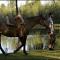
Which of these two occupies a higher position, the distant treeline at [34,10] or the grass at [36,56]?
the distant treeline at [34,10]

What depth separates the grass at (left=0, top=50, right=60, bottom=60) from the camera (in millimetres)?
4457

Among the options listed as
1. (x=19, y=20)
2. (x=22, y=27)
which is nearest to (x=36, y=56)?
(x=22, y=27)

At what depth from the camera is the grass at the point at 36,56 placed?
4.46m

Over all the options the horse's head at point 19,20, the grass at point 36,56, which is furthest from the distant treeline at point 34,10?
the grass at point 36,56

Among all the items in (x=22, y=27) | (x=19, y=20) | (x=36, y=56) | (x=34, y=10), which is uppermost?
(x=34, y=10)

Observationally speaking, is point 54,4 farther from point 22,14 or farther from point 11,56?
point 11,56

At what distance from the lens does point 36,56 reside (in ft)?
14.7

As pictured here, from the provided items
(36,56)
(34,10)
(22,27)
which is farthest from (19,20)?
(36,56)

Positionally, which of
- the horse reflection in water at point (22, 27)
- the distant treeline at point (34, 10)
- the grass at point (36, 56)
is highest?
the distant treeline at point (34, 10)

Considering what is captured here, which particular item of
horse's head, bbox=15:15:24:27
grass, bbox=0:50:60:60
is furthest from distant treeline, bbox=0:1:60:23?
grass, bbox=0:50:60:60

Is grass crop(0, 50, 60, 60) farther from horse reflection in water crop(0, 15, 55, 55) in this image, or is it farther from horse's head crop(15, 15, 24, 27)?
horse's head crop(15, 15, 24, 27)

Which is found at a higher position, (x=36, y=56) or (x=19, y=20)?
(x=19, y=20)

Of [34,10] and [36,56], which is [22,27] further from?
[36,56]

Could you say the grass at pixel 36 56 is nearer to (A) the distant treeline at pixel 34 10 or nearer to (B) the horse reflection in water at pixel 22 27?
(B) the horse reflection in water at pixel 22 27
